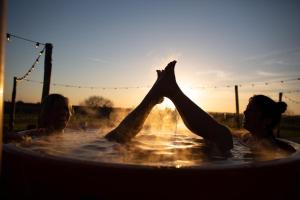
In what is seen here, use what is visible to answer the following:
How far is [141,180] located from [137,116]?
2.13 m

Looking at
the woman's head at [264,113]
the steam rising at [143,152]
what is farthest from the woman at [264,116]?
the steam rising at [143,152]

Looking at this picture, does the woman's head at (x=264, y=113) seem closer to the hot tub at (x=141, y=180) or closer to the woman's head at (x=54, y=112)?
the hot tub at (x=141, y=180)

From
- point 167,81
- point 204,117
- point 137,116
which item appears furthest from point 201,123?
point 137,116

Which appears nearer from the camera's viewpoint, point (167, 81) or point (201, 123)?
point (201, 123)

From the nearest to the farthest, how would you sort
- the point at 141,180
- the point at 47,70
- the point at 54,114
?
the point at 141,180 → the point at 54,114 → the point at 47,70

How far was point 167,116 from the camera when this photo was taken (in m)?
6.20

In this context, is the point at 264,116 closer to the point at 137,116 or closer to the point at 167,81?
the point at 167,81

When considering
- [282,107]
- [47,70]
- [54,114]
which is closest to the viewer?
[282,107]

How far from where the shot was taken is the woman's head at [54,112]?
13.7 feet

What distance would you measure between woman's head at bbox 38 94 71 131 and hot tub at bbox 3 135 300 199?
251cm

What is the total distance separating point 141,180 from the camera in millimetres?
1498

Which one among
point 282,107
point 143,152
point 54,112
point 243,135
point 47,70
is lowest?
point 143,152

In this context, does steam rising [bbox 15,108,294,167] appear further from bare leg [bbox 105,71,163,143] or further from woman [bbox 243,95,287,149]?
woman [bbox 243,95,287,149]

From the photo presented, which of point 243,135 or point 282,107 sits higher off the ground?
point 282,107
